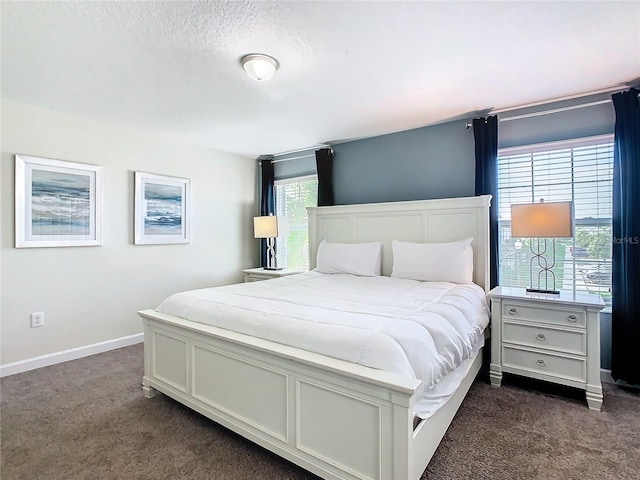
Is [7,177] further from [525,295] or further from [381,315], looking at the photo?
[525,295]


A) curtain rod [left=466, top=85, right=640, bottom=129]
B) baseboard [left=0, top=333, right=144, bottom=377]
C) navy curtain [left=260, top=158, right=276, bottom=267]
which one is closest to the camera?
curtain rod [left=466, top=85, right=640, bottom=129]

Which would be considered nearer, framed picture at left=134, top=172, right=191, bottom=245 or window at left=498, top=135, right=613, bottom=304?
window at left=498, top=135, right=613, bottom=304

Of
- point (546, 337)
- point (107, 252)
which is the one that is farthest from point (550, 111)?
point (107, 252)

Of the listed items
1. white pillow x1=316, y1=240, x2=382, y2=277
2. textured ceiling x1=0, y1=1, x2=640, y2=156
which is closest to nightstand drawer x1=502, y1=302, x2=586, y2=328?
white pillow x1=316, y1=240, x2=382, y2=277

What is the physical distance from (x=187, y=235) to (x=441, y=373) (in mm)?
3533

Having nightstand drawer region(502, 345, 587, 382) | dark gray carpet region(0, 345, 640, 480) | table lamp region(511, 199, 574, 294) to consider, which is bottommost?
dark gray carpet region(0, 345, 640, 480)

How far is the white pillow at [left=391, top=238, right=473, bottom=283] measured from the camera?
2.87 metres

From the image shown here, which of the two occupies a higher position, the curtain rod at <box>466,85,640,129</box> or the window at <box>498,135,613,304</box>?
the curtain rod at <box>466,85,640,129</box>

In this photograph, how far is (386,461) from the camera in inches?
51.8

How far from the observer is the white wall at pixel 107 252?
2850mm

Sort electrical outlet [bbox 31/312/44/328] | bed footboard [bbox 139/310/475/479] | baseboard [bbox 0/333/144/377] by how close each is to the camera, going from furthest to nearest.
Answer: electrical outlet [bbox 31/312/44/328]
baseboard [bbox 0/333/144/377]
bed footboard [bbox 139/310/475/479]

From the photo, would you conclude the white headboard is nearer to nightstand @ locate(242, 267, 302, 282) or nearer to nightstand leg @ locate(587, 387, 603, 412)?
nightstand @ locate(242, 267, 302, 282)

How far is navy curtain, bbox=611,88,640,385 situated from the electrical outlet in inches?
195

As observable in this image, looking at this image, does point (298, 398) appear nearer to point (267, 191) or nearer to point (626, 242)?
point (626, 242)
